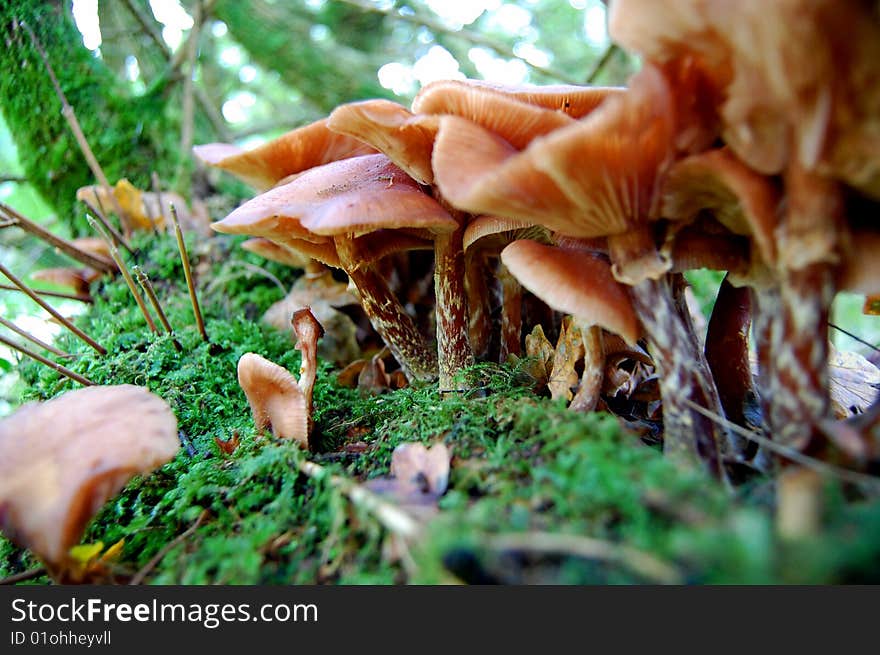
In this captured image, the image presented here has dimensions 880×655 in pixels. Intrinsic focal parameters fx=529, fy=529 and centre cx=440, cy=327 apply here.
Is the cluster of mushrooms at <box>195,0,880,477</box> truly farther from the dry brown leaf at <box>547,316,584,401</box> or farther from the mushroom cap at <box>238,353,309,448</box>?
the mushroom cap at <box>238,353,309,448</box>

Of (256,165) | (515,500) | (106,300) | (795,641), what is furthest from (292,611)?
(106,300)

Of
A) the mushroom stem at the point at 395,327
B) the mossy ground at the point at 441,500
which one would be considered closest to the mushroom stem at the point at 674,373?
the mossy ground at the point at 441,500

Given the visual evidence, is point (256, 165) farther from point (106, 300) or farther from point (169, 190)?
point (169, 190)

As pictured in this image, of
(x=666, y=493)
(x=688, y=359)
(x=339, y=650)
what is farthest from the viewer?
(x=688, y=359)

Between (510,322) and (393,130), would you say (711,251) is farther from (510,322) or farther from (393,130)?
(393,130)

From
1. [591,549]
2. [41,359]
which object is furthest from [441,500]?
[41,359]

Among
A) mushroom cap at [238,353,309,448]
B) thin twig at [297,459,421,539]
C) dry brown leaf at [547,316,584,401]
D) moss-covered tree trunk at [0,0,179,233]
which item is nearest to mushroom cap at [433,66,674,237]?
dry brown leaf at [547,316,584,401]

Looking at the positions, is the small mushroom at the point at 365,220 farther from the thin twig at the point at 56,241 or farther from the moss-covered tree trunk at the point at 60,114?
the moss-covered tree trunk at the point at 60,114
